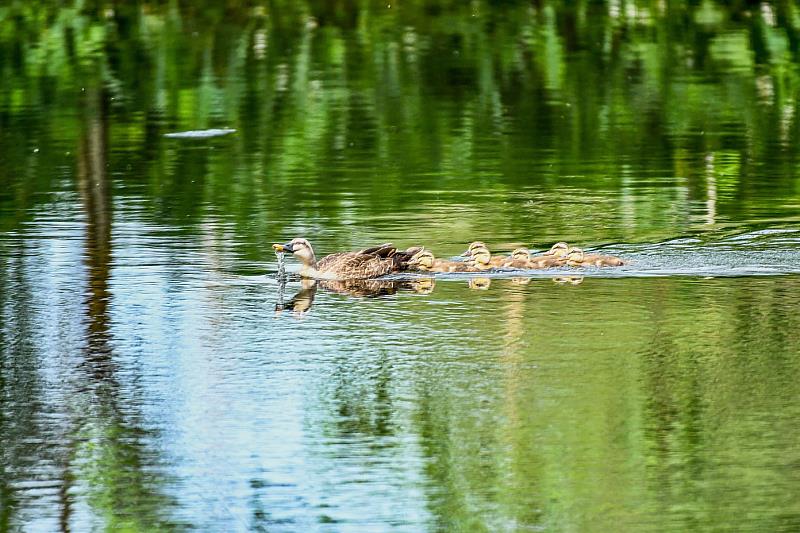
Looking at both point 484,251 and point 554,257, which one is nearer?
point 484,251

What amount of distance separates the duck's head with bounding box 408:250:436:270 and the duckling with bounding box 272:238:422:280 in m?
0.05

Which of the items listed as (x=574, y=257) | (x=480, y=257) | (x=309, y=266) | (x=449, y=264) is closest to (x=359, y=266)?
(x=309, y=266)

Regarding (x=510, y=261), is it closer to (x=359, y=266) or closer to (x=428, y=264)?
(x=428, y=264)

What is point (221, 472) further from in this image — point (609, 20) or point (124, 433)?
point (609, 20)

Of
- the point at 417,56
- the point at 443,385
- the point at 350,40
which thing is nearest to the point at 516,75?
the point at 417,56

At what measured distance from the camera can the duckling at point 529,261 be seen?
12391 millimetres

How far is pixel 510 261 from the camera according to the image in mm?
12398

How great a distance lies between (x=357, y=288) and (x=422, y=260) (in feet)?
1.87

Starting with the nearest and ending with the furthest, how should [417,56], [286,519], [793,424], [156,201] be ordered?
1. [286,519]
2. [793,424]
3. [156,201]
4. [417,56]

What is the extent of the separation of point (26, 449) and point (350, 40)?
74.2ft

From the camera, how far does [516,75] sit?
25484 millimetres

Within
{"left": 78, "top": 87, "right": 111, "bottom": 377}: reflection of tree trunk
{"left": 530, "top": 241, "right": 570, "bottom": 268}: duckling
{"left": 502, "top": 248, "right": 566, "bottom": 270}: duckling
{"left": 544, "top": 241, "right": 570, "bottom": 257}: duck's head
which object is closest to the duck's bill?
{"left": 78, "top": 87, "right": 111, "bottom": 377}: reflection of tree trunk

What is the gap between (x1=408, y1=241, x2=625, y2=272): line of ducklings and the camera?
40.4ft

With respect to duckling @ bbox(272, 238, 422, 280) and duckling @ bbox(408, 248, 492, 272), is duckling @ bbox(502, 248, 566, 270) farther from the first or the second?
duckling @ bbox(272, 238, 422, 280)
